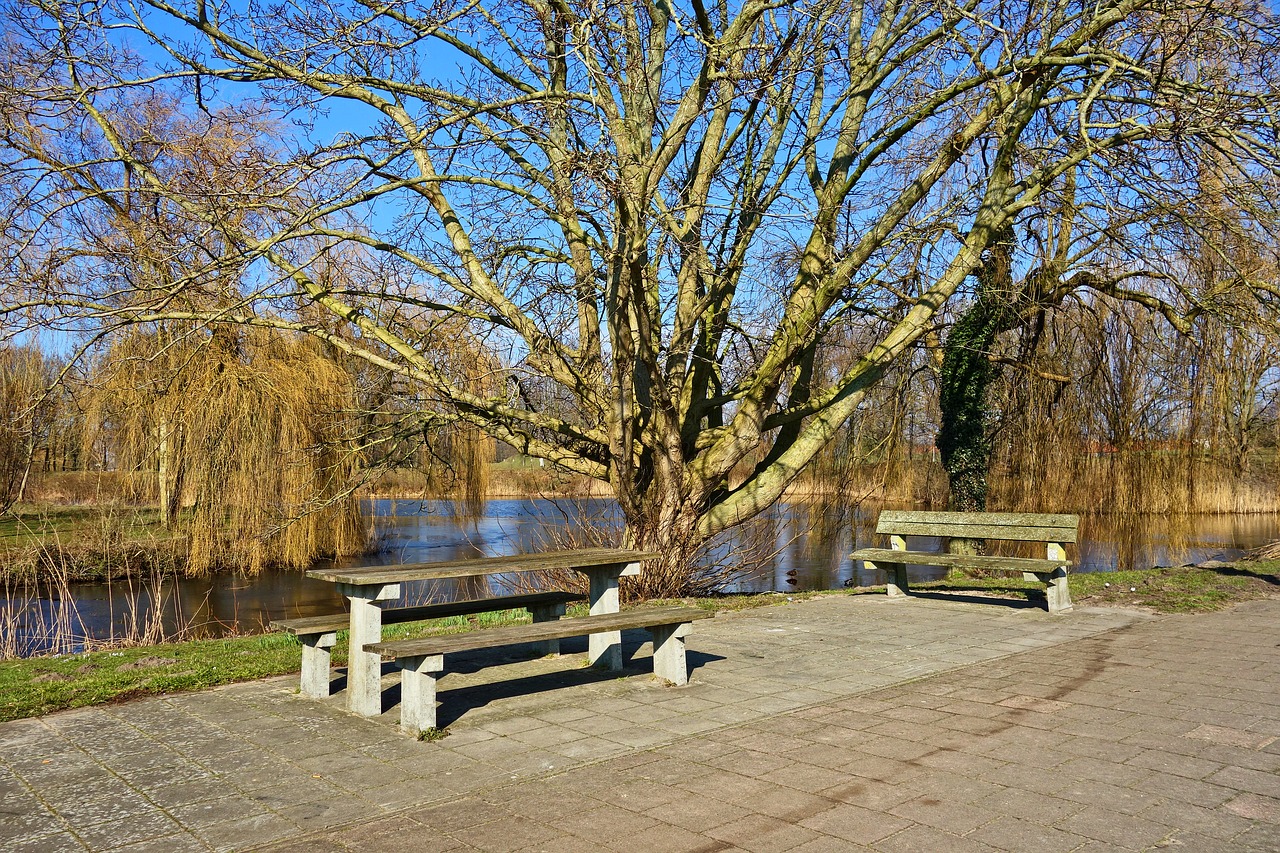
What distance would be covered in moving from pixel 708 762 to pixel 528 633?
1255 millimetres

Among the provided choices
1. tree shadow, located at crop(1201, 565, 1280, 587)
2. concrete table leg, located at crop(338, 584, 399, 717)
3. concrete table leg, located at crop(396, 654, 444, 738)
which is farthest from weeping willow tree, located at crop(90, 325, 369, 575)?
tree shadow, located at crop(1201, 565, 1280, 587)

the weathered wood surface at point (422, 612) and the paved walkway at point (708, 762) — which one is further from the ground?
the weathered wood surface at point (422, 612)

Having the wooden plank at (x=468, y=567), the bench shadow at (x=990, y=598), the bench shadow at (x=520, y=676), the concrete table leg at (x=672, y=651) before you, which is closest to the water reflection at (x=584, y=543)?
the bench shadow at (x=990, y=598)

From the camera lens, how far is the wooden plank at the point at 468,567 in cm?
506

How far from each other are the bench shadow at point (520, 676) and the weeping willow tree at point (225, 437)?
9.00m

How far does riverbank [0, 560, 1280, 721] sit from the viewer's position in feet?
19.0

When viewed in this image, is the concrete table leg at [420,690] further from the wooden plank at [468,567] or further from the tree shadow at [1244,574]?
the tree shadow at [1244,574]

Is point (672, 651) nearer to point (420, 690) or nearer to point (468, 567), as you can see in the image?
point (468, 567)

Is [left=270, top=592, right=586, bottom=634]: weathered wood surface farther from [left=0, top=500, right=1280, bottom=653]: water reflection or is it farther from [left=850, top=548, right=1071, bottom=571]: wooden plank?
[left=0, top=500, right=1280, bottom=653]: water reflection

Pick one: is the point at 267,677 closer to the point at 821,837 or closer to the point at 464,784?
the point at 464,784

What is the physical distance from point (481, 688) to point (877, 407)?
9.68 m

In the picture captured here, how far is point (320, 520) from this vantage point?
1661cm

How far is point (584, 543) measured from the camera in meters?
11.2

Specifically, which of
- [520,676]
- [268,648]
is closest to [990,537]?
[520,676]
